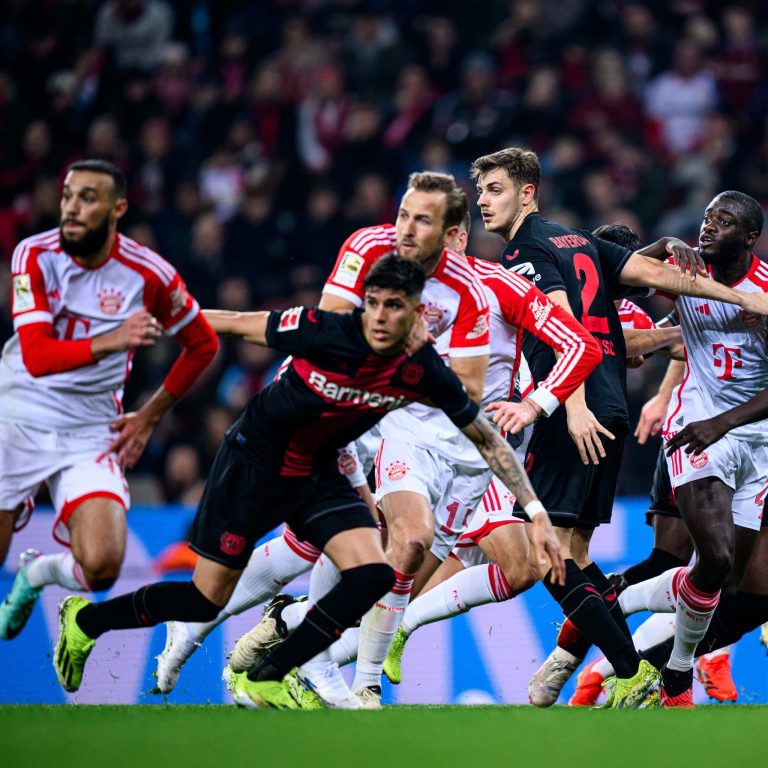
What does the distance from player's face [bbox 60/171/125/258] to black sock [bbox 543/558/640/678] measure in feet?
8.03

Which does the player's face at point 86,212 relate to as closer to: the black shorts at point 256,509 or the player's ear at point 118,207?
the player's ear at point 118,207

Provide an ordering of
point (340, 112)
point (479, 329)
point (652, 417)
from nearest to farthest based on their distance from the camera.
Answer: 1. point (479, 329)
2. point (652, 417)
3. point (340, 112)

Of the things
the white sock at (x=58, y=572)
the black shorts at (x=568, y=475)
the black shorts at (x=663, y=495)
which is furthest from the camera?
the black shorts at (x=663, y=495)

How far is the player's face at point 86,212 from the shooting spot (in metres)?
5.32

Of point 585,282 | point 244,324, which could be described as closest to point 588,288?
point 585,282

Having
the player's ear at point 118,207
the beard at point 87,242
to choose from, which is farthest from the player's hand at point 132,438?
the player's ear at point 118,207

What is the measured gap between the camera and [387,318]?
4840mm

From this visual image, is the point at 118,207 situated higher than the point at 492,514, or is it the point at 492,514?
the point at 118,207

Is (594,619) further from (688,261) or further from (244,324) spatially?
(244,324)

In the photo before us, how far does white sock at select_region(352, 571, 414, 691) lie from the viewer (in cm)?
596

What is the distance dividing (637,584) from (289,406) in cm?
262

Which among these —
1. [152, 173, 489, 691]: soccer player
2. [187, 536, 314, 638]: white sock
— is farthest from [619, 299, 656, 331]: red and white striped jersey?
[187, 536, 314, 638]: white sock

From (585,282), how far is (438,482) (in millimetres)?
1211

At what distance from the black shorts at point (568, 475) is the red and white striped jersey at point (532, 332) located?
289mm
